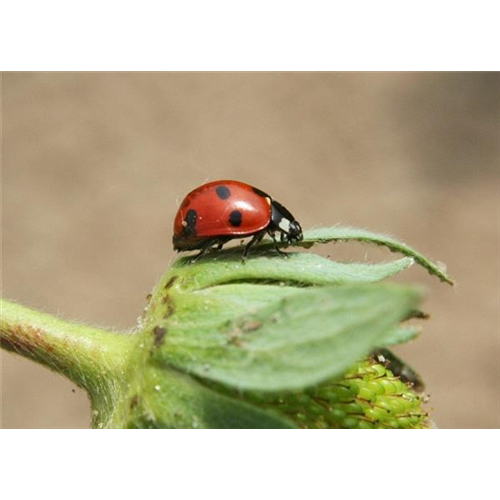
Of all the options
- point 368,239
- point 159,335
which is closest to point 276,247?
point 368,239

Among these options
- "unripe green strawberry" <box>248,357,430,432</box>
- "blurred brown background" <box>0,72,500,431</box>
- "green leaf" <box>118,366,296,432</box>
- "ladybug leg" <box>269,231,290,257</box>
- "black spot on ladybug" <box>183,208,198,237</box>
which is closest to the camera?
"green leaf" <box>118,366,296,432</box>

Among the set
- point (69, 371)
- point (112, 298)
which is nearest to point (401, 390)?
point (69, 371)

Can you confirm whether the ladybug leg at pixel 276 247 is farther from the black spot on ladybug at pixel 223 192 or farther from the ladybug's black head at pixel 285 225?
the black spot on ladybug at pixel 223 192

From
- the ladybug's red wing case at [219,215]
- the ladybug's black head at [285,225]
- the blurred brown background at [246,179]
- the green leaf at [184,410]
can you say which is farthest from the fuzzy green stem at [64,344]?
→ the blurred brown background at [246,179]

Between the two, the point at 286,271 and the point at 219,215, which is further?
the point at 219,215

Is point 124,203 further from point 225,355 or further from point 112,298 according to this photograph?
point 225,355

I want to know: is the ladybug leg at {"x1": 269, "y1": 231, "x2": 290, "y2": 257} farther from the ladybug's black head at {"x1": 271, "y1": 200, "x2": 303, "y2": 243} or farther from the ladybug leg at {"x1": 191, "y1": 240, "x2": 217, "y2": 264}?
Answer: the ladybug leg at {"x1": 191, "y1": 240, "x2": 217, "y2": 264}

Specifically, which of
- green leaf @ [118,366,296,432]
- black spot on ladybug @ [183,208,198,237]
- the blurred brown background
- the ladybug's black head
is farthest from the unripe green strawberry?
the blurred brown background

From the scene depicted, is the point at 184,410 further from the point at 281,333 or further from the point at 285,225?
the point at 285,225
